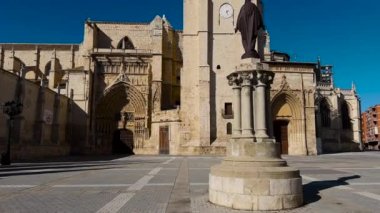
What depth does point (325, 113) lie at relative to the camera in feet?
133

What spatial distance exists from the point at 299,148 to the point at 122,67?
60.2ft

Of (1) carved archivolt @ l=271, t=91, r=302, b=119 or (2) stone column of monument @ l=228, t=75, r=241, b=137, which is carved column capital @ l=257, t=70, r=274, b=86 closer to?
(2) stone column of monument @ l=228, t=75, r=241, b=137

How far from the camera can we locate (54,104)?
92.1 feet

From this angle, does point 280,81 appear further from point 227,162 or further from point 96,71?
point 227,162

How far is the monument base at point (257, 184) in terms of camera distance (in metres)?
5.90

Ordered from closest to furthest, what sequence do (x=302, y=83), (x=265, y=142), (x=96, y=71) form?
(x=265, y=142) → (x=302, y=83) → (x=96, y=71)

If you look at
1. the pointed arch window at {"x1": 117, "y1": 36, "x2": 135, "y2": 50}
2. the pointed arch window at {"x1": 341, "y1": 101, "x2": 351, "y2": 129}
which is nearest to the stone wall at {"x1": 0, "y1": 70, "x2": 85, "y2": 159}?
the pointed arch window at {"x1": 117, "y1": 36, "x2": 135, "y2": 50}

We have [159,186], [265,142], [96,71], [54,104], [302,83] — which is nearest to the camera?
[265,142]

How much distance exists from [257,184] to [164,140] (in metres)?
24.9

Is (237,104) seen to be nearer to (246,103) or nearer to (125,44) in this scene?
(246,103)

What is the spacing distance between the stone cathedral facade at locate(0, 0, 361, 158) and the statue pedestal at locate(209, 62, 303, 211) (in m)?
18.1

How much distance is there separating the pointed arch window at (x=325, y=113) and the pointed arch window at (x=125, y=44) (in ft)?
77.0

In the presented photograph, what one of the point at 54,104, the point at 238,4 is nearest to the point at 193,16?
the point at 238,4

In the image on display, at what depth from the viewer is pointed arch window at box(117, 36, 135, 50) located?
37.8 meters
